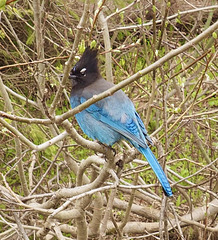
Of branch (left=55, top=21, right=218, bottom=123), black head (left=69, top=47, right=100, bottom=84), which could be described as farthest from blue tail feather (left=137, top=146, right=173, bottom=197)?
branch (left=55, top=21, right=218, bottom=123)

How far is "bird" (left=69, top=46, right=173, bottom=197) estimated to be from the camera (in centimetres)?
342

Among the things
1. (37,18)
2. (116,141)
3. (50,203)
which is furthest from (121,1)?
(50,203)

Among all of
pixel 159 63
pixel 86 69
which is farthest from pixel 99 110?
pixel 159 63

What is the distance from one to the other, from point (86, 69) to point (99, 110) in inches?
12.9

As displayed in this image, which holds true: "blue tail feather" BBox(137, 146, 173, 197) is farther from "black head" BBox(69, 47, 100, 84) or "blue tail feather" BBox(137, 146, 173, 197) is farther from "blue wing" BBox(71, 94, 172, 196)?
"black head" BBox(69, 47, 100, 84)

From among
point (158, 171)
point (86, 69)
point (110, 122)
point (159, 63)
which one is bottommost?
point (158, 171)

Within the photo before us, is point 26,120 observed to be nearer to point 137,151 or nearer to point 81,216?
point 137,151

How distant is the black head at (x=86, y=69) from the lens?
3434 mm

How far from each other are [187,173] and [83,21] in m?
3.99

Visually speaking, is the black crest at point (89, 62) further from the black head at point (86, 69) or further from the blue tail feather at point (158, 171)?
the blue tail feather at point (158, 171)

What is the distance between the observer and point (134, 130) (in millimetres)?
3322

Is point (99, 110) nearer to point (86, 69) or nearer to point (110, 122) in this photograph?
point (110, 122)

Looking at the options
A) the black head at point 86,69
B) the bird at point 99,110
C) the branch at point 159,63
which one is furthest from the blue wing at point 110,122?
the branch at point 159,63

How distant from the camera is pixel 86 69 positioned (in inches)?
139
